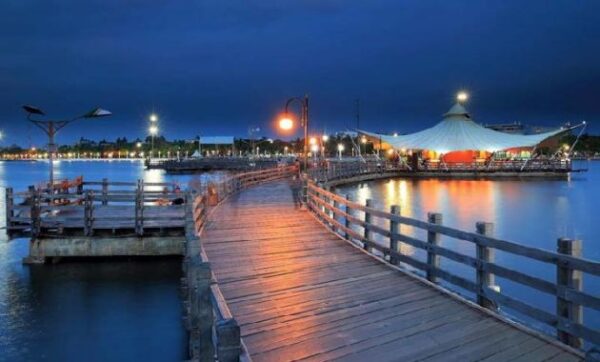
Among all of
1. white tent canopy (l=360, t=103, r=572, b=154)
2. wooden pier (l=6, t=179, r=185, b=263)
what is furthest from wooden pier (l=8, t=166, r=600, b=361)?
white tent canopy (l=360, t=103, r=572, b=154)

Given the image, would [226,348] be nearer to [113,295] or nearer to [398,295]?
[398,295]

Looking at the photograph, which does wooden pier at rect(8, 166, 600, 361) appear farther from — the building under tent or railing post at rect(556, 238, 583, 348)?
the building under tent

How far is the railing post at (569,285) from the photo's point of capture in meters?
5.91

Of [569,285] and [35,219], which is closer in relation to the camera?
[569,285]

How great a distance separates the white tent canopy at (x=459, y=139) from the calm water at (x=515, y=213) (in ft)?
50.2

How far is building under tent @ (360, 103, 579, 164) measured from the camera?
74625 millimetres

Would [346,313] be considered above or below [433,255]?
below

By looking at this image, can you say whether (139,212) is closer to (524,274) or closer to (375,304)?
(375,304)

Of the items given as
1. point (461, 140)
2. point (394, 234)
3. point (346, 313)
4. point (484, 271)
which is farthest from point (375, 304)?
point (461, 140)

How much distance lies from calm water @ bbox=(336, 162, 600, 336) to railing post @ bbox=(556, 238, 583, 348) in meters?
6.11

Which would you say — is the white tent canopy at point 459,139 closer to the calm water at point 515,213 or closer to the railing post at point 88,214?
the calm water at point 515,213

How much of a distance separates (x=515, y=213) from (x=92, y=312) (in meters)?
29.6

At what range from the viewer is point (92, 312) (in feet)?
44.2

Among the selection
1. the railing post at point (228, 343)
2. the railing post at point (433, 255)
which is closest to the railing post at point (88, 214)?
the railing post at point (433, 255)
